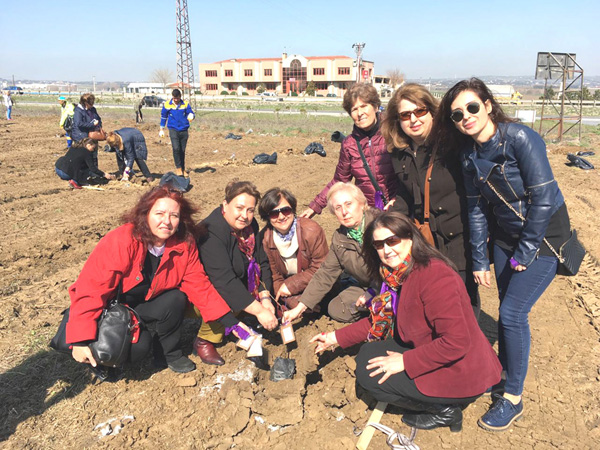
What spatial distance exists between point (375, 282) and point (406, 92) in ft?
3.87

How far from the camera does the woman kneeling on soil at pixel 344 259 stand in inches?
124

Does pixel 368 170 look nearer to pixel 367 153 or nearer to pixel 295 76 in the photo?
pixel 367 153

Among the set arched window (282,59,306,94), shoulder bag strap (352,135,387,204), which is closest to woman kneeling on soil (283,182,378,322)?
shoulder bag strap (352,135,387,204)

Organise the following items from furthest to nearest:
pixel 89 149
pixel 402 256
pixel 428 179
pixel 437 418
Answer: pixel 89 149
pixel 428 179
pixel 437 418
pixel 402 256

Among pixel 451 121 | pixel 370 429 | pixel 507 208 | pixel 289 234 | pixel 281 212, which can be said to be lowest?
pixel 370 429

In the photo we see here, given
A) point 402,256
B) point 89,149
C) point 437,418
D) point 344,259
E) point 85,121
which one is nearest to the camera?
point 402,256

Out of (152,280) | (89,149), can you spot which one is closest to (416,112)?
(152,280)

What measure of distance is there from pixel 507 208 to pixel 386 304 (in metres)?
0.87

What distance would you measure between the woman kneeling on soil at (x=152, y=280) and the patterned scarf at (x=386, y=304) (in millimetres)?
1042

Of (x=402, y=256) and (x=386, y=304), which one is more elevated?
(x=402, y=256)

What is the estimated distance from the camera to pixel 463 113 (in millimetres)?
2408

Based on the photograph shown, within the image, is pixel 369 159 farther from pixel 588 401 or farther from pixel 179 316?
pixel 588 401

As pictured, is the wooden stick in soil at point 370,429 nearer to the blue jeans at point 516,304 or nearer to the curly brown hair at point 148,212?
the blue jeans at point 516,304

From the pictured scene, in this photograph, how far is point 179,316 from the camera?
327 cm
